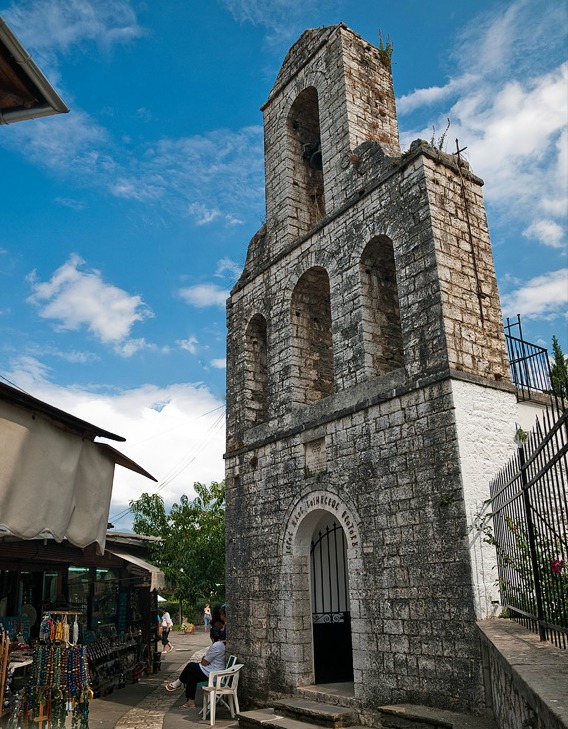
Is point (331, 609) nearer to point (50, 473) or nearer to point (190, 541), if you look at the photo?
point (50, 473)

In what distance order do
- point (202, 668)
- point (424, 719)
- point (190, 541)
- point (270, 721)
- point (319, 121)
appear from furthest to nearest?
point (190, 541), point (319, 121), point (202, 668), point (270, 721), point (424, 719)

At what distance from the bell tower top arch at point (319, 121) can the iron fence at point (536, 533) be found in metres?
5.32

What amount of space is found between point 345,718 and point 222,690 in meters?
2.19

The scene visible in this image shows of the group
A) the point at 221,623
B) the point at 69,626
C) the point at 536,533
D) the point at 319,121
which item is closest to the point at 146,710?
the point at 221,623

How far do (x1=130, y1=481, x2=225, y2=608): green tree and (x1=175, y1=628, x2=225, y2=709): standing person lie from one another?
1055cm

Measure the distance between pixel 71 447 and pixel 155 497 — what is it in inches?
868

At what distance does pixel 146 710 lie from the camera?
9.01 metres

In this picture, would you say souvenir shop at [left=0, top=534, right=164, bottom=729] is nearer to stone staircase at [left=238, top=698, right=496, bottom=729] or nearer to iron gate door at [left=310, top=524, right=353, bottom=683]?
stone staircase at [left=238, top=698, right=496, bottom=729]

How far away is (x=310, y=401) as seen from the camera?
30.7 ft

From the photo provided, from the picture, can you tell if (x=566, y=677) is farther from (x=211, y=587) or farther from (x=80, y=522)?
(x=211, y=587)

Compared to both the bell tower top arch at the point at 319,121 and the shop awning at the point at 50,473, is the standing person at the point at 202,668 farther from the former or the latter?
the bell tower top arch at the point at 319,121

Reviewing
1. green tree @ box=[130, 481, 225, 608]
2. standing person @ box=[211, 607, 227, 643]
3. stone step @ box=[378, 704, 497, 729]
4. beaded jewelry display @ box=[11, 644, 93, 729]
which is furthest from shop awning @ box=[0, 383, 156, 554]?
green tree @ box=[130, 481, 225, 608]

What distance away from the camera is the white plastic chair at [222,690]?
829 cm

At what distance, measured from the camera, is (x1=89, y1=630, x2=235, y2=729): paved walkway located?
8.00 m
